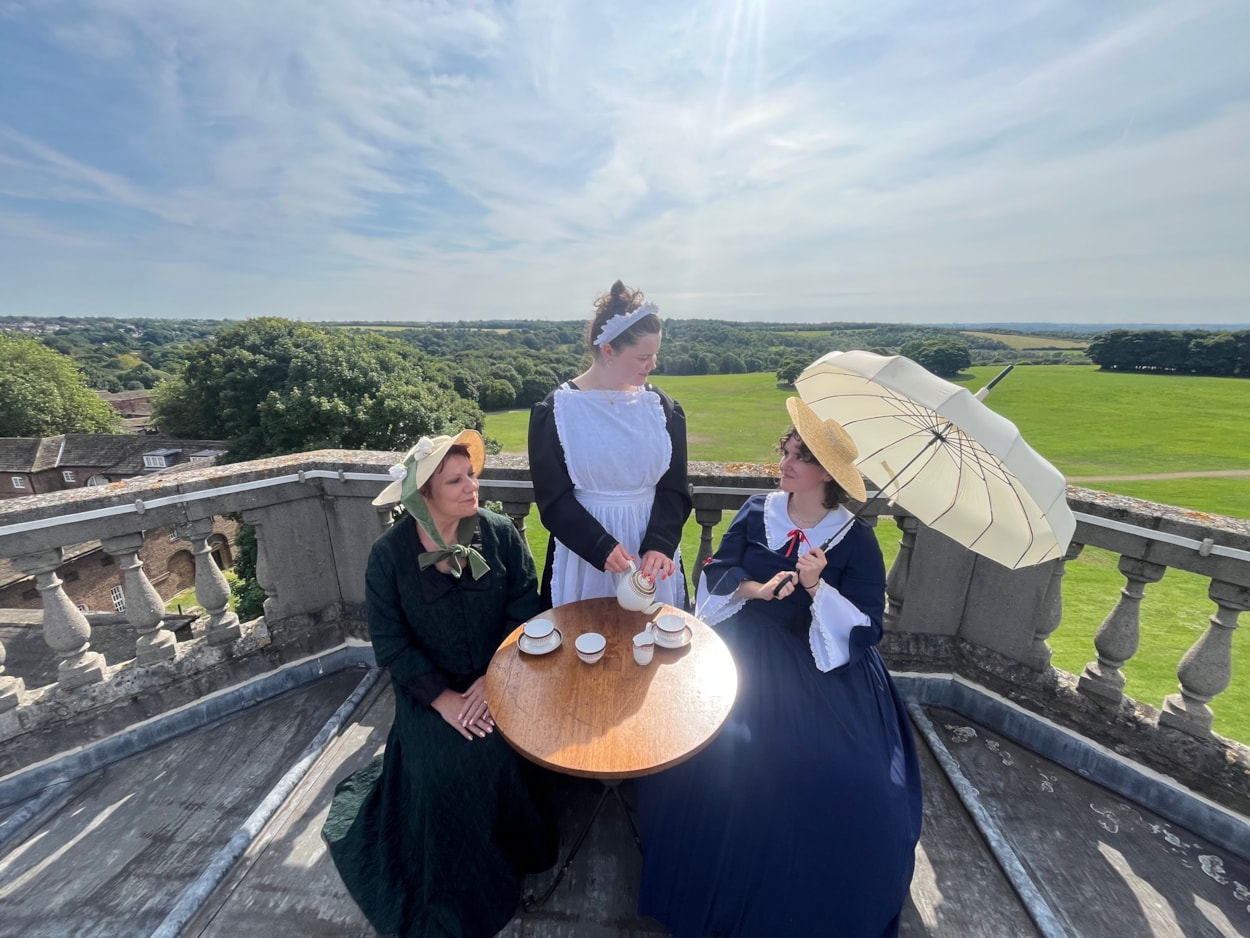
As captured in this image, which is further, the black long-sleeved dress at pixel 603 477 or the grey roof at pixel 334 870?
the black long-sleeved dress at pixel 603 477

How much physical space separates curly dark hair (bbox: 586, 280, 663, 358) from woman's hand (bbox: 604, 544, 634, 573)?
998 mm

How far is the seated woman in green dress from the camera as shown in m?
2.06

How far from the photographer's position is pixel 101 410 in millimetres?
37125

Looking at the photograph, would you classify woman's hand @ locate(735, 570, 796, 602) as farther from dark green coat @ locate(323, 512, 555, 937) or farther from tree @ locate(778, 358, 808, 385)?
dark green coat @ locate(323, 512, 555, 937)

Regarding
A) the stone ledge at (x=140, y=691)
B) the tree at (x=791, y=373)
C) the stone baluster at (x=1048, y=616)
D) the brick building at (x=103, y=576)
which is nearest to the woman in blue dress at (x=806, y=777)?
the tree at (x=791, y=373)

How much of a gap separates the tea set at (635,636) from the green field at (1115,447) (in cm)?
1462

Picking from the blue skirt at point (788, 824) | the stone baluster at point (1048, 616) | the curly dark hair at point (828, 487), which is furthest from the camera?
the stone baluster at point (1048, 616)

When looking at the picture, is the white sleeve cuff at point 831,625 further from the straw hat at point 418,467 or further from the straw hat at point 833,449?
the straw hat at point 418,467

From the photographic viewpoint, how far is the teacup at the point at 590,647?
2061mm

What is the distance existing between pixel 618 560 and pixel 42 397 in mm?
49325

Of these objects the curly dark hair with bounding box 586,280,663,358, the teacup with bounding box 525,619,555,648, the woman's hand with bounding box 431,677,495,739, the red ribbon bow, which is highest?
the curly dark hair with bounding box 586,280,663,358

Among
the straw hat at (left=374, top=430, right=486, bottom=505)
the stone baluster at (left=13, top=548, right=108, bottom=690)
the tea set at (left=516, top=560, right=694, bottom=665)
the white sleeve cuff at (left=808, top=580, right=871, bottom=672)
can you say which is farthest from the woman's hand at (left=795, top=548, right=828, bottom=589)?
the stone baluster at (left=13, top=548, right=108, bottom=690)

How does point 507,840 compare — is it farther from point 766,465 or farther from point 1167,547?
point 1167,547

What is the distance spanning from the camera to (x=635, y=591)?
92.2 inches
